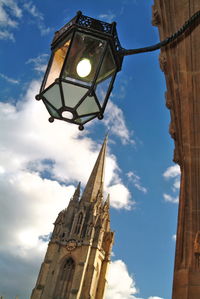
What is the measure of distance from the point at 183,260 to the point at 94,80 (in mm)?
2795

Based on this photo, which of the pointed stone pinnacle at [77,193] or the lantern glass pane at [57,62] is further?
the pointed stone pinnacle at [77,193]

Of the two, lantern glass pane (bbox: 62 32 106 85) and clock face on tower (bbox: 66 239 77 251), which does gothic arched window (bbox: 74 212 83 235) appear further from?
lantern glass pane (bbox: 62 32 106 85)

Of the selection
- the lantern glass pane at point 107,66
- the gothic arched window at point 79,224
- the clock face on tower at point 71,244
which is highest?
the gothic arched window at point 79,224

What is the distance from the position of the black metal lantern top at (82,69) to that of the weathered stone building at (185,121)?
69.0 inches

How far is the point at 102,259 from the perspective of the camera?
5041 centimetres

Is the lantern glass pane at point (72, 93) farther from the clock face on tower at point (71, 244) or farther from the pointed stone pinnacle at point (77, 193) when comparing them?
the pointed stone pinnacle at point (77, 193)

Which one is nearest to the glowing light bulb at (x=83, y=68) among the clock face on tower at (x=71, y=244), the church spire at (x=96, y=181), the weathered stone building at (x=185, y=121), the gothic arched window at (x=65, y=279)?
the weathered stone building at (x=185, y=121)

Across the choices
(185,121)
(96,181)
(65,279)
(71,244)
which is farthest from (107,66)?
(96,181)

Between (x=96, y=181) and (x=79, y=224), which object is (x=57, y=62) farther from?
(x=96, y=181)

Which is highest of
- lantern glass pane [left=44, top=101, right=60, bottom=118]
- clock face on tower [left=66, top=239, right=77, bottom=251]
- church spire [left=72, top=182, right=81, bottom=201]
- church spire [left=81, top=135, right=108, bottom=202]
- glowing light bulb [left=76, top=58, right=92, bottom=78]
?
church spire [left=81, top=135, right=108, bottom=202]

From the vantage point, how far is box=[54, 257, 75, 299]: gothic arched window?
4394 cm

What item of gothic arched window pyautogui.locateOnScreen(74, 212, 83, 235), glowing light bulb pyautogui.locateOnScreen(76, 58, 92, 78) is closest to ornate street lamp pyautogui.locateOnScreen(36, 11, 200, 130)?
glowing light bulb pyautogui.locateOnScreen(76, 58, 92, 78)

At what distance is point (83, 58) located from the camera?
283cm

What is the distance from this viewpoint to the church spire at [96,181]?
56250 mm
